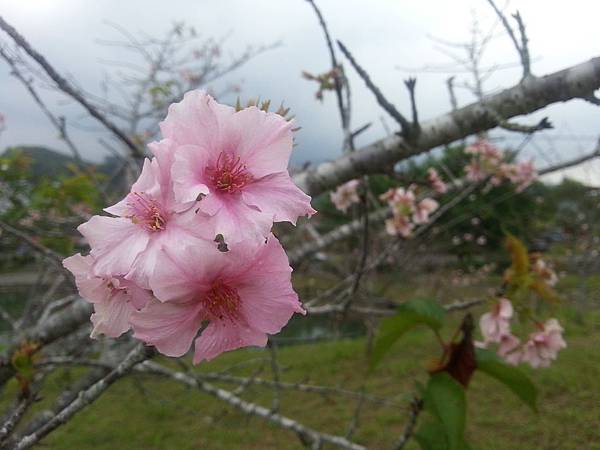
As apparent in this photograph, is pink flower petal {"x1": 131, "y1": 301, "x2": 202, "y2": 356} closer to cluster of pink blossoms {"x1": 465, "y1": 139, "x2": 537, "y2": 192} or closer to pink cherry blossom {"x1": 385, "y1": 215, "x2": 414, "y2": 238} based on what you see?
pink cherry blossom {"x1": 385, "y1": 215, "x2": 414, "y2": 238}

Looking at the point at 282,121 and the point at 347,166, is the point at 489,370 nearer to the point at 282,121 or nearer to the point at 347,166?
the point at 347,166

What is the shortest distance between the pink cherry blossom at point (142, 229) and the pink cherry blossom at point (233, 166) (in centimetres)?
3

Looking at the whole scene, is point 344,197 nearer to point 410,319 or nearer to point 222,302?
point 410,319

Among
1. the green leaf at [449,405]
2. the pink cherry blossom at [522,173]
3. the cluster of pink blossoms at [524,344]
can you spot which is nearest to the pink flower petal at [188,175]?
the green leaf at [449,405]

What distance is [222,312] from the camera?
72 centimetres

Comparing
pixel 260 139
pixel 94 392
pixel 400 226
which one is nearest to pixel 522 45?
pixel 260 139

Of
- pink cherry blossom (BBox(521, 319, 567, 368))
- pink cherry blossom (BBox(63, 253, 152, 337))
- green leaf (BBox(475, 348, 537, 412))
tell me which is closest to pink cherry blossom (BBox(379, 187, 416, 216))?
pink cherry blossom (BBox(521, 319, 567, 368))

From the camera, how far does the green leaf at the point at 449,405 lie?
4.36 feet

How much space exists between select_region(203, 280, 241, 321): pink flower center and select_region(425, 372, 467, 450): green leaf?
94cm

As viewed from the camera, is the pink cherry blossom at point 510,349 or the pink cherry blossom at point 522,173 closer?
the pink cherry blossom at point 510,349


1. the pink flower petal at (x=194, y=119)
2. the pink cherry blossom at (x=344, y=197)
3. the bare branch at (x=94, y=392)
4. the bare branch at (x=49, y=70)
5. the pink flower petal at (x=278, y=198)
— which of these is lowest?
the pink cherry blossom at (x=344, y=197)

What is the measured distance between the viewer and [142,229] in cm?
69

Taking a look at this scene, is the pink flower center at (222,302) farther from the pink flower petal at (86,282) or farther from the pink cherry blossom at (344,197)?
the pink cherry blossom at (344,197)

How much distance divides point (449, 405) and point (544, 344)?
3.63ft
